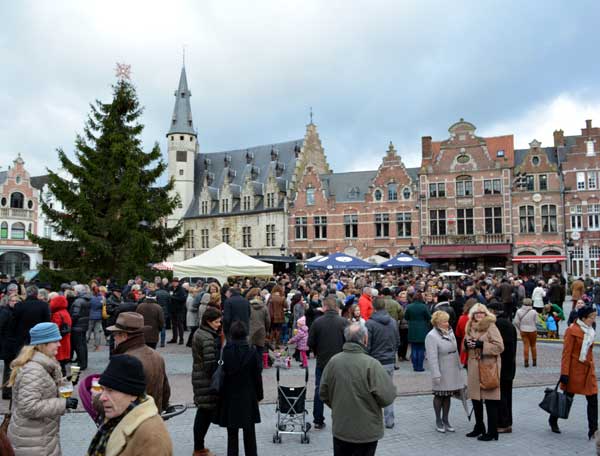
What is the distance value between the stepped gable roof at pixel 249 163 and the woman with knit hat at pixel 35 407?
4198 centimetres

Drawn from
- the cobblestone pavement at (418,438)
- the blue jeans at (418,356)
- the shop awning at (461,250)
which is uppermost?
the shop awning at (461,250)

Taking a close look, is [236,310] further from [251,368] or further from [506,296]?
[506,296]

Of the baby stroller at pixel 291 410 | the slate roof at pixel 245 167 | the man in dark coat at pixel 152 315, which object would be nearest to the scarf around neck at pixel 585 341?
the baby stroller at pixel 291 410

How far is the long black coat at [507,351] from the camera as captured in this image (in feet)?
22.3

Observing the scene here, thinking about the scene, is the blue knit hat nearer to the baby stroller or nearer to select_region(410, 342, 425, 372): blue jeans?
the baby stroller

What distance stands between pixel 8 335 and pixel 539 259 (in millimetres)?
33562

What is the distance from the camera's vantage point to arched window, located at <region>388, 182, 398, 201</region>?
4006cm

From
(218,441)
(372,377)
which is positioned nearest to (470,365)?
(372,377)

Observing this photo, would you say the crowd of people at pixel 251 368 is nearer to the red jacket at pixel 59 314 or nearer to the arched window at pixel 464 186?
the red jacket at pixel 59 314

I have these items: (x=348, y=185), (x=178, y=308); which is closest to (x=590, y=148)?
(x=348, y=185)

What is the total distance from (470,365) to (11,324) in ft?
23.4

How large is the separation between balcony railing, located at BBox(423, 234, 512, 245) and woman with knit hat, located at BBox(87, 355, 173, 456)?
36.7 m

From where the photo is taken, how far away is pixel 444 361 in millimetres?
6789

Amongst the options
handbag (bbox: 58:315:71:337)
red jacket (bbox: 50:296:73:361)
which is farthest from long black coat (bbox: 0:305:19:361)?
handbag (bbox: 58:315:71:337)
